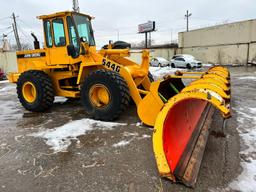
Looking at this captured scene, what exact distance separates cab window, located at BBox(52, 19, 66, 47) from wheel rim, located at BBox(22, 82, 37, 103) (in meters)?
1.47

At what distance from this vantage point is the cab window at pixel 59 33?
6168 millimetres

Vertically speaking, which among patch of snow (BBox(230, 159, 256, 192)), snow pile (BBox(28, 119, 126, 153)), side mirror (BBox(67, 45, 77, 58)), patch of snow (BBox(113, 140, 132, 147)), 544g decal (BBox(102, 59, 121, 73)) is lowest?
patch of snow (BBox(230, 159, 256, 192))

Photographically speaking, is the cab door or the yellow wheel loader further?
the cab door

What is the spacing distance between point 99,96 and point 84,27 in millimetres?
2173

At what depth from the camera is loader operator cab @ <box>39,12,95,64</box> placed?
6.03 metres

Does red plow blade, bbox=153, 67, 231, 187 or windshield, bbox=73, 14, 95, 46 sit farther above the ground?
windshield, bbox=73, 14, 95, 46

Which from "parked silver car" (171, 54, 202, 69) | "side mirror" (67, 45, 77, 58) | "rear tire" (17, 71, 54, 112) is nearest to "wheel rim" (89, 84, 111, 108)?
"side mirror" (67, 45, 77, 58)

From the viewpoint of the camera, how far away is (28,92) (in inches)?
270

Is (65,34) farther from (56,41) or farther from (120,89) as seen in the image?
(120,89)

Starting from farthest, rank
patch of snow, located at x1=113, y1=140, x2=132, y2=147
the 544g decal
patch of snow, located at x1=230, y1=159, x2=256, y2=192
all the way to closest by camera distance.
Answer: the 544g decal, patch of snow, located at x1=113, y1=140, x2=132, y2=147, patch of snow, located at x1=230, y1=159, x2=256, y2=192

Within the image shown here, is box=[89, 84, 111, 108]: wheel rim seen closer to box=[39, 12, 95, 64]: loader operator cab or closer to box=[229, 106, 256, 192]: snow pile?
box=[39, 12, 95, 64]: loader operator cab

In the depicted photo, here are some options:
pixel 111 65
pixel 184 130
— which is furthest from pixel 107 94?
pixel 184 130

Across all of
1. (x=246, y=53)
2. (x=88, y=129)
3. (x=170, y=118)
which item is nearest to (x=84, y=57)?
(x=88, y=129)

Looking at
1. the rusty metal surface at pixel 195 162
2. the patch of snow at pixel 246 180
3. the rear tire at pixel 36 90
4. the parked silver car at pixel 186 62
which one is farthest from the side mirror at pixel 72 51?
the parked silver car at pixel 186 62
